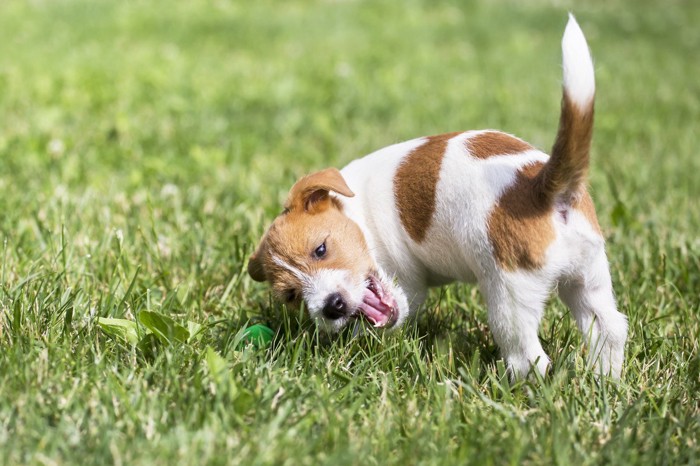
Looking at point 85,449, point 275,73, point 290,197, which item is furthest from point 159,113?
point 85,449

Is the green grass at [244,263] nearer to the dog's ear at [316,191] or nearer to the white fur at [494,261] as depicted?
the white fur at [494,261]

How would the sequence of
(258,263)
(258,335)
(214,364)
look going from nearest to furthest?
(214,364) → (258,335) → (258,263)

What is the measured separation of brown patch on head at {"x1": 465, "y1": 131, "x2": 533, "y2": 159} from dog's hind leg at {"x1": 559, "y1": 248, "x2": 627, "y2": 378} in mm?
419

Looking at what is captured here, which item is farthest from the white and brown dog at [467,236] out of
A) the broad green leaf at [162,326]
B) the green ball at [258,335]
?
the broad green leaf at [162,326]

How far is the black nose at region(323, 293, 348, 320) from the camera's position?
254 cm

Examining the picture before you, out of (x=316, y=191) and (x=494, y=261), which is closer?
(x=494, y=261)

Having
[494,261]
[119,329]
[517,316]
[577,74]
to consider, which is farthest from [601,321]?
[119,329]

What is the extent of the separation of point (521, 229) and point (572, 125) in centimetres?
33

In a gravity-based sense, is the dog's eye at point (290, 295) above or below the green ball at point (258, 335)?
above

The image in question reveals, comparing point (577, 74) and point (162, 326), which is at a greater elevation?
point (577, 74)

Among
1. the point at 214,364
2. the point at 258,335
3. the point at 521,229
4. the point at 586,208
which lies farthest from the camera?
the point at 258,335

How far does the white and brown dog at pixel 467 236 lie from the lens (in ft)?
7.65

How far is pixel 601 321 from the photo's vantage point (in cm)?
249

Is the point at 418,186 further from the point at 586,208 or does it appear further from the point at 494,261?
the point at 586,208
